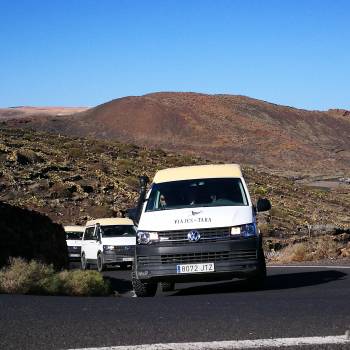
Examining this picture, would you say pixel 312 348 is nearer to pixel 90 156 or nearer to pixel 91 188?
pixel 91 188

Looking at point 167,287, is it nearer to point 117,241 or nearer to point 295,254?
point 295,254

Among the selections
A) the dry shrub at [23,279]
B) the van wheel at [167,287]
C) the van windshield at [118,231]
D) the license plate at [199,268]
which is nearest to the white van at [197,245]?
the license plate at [199,268]

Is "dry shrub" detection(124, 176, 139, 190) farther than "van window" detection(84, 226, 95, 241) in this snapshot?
Yes

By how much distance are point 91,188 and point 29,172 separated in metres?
4.47

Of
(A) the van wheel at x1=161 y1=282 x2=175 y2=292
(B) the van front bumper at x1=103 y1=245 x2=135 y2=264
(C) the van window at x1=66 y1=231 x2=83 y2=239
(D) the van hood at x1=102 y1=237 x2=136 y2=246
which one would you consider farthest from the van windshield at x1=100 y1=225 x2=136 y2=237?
(A) the van wheel at x1=161 y1=282 x2=175 y2=292

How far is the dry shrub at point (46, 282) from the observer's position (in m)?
13.1

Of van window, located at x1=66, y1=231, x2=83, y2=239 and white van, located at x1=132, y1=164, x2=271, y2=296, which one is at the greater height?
white van, located at x1=132, y1=164, x2=271, y2=296

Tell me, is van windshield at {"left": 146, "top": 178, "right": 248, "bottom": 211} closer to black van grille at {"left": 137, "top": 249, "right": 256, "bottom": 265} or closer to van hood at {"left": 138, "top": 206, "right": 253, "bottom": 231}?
van hood at {"left": 138, "top": 206, "right": 253, "bottom": 231}

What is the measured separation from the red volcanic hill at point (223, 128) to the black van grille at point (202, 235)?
8525 centimetres

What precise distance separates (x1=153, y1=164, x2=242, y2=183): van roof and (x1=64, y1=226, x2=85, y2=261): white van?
19056 mm

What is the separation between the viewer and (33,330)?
25.7ft

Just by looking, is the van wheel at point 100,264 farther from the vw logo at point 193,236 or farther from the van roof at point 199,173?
the vw logo at point 193,236

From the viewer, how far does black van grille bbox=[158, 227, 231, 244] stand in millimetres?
12812

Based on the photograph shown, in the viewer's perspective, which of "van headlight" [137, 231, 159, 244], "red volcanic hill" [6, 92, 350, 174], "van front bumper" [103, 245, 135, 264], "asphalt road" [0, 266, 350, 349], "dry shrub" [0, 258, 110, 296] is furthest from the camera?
"red volcanic hill" [6, 92, 350, 174]
